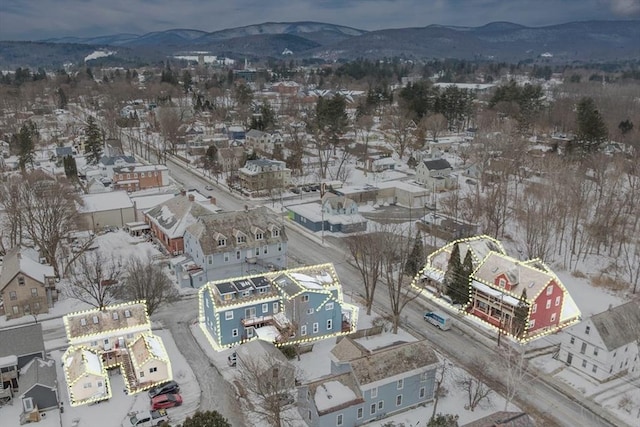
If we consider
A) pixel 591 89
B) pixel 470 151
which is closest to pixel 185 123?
pixel 470 151

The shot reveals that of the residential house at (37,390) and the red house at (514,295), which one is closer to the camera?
the residential house at (37,390)

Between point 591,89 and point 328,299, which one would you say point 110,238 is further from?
point 591,89

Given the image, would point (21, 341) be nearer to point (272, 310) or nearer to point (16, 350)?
point (16, 350)

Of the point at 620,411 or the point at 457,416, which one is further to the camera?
the point at 620,411

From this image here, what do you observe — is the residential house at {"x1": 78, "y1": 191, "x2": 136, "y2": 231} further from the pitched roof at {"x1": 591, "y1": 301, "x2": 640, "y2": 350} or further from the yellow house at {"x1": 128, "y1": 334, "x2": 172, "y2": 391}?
the pitched roof at {"x1": 591, "y1": 301, "x2": 640, "y2": 350}

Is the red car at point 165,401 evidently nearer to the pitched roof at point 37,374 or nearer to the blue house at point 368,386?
the pitched roof at point 37,374

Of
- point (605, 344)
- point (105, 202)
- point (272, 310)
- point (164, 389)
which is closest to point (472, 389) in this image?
point (605, 344)

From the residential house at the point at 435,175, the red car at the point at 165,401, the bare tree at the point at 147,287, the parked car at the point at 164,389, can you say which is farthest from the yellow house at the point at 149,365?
the residential house at the point at 435,175
